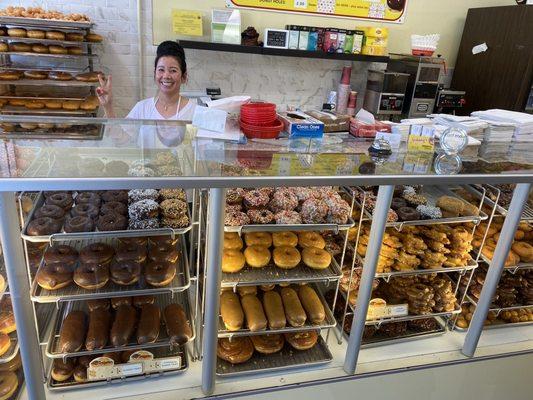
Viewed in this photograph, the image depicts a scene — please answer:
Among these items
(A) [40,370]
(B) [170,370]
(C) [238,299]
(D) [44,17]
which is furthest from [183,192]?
(D) [44,17]

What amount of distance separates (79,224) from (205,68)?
10.1 feet

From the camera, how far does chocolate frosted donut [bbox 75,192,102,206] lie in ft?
5.83

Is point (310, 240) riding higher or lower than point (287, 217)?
lower

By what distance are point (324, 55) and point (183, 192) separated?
107 inches

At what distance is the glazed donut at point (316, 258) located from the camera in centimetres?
187

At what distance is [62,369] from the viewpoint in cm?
163

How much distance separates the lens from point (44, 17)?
3.34 meters

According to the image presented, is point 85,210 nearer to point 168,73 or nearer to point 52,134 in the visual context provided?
point 52,134

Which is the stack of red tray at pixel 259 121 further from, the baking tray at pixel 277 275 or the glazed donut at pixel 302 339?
the glazed donut at pixel 302 339

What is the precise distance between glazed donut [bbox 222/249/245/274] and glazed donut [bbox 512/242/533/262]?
145cm

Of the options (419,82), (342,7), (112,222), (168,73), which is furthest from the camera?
(342,7)

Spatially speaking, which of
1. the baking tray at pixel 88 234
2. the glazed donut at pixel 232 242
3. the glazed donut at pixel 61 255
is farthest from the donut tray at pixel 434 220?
the glazed donut at pixel 61 255

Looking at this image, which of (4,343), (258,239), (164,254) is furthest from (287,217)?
(4,343)

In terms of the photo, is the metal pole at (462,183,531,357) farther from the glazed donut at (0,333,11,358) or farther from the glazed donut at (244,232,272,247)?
the glazed donut at (0,333,11,358)
